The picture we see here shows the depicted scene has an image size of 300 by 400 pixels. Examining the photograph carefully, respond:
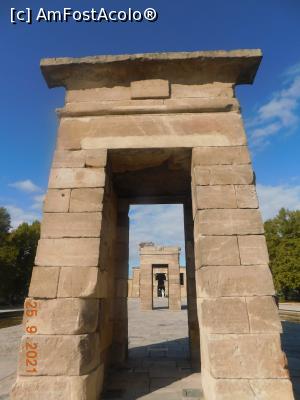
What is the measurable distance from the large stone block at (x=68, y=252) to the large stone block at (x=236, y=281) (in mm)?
1473

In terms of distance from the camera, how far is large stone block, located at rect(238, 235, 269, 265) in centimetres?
373

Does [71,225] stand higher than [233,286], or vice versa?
[71,225]

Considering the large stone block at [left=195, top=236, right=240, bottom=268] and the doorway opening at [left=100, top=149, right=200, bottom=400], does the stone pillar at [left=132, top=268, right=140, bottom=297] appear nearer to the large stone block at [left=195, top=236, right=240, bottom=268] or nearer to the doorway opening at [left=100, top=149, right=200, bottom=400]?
the doorway opening at [left=100, top=149, right=200, bottom=400]

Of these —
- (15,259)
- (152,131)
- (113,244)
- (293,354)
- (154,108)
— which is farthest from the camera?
(15,259)

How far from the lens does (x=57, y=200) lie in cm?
420

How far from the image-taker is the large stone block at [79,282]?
12.0ft

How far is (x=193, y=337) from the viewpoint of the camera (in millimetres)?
5664

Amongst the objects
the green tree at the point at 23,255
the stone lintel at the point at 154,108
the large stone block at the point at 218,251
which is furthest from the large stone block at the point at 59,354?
the green tree at the point at 23,255

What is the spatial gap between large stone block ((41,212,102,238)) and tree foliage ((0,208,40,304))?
25.6m

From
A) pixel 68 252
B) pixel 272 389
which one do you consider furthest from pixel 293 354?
pixel 68 252

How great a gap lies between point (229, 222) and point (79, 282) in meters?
2.16

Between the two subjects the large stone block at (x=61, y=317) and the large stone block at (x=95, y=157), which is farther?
the large stone block at (x=95, y=157)
